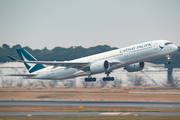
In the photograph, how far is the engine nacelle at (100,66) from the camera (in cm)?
4881

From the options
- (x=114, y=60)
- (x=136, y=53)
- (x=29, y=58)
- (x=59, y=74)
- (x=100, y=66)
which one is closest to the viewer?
(x=136, y=53)

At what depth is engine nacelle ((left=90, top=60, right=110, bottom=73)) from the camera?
48.8m

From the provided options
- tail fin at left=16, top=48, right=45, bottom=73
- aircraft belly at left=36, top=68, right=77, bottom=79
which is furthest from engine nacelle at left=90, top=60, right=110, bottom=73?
tail fin at left=16, top=48, right=45, bottom=73

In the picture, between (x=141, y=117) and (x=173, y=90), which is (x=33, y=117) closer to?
(x=141, y=117)

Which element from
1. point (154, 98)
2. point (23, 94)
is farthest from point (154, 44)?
point (23, 94)

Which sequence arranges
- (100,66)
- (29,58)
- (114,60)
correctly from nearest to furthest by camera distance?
(100,66)
(114,60)
(29,58)

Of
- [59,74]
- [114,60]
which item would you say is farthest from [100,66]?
[59,74]

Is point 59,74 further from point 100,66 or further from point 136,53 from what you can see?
point 136,53

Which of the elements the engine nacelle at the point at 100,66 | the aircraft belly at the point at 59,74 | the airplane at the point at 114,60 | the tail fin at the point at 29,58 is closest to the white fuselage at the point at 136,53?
the airplane at the point at 114,60

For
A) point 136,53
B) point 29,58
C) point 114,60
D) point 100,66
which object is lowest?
point 100,66

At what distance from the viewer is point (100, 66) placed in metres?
48.9

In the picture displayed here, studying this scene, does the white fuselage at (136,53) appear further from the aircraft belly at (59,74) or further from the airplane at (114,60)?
the aircraft belly at (59,74)

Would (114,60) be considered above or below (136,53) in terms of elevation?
below

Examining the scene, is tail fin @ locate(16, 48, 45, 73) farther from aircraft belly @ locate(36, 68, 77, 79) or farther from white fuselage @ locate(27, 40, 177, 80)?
white fuselage @ locate(27, 40, 177, 80)
